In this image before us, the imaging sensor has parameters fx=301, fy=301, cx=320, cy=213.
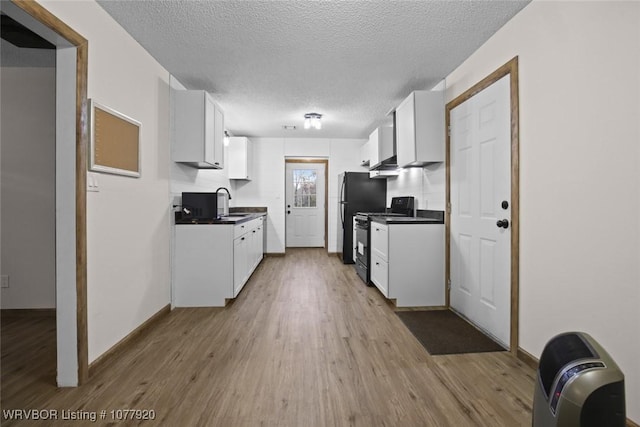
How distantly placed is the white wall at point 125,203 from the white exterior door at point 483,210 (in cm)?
278

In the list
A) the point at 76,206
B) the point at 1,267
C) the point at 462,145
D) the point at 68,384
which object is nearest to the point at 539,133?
the point at 462,145

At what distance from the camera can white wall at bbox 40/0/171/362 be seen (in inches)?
75.0

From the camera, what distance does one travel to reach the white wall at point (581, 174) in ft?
4.46

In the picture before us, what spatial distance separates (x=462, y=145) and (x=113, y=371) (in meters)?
3.21

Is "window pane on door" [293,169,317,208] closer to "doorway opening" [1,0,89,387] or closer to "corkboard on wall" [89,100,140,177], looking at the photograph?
"corkboard on wall" [89,100,140,177]

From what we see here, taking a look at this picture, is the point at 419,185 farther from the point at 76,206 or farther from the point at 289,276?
the point at 76,206

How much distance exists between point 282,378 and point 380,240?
195cm

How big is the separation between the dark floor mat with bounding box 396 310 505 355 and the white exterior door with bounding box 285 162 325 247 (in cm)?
426

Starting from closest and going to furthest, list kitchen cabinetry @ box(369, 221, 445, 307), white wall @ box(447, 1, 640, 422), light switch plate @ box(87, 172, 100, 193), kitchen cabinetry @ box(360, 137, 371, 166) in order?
white wall @ box(447, 1, 640, 422) → light switch plate @ box(87, 172, 100, 193) → kitchen cabinetry @ box(369, 221, 445, 307) → kitchen cabinetry @ box(360, 137, 371, 166)

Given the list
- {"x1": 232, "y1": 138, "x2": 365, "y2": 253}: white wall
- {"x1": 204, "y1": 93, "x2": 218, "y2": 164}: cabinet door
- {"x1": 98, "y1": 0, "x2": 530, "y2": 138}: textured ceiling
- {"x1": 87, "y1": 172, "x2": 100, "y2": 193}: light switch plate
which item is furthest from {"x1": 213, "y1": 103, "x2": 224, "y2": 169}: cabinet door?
{"x1": 232, "y1": 138, "x2": 365, "y2": 253}: white wall

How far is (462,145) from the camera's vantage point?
9.17 feet

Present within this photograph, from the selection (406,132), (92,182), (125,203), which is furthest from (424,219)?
(92,182)

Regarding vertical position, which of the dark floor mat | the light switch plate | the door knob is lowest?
the dark floor mat

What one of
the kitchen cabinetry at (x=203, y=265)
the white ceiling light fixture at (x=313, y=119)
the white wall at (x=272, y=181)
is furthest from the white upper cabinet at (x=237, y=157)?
the kitchen cabinetry at (x=203, y=265)
